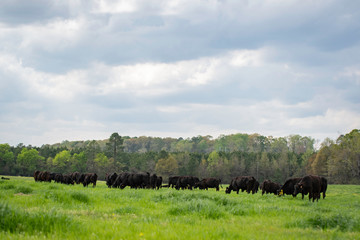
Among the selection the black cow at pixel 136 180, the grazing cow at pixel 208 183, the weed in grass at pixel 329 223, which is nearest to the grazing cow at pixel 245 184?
the black cow at pixel 136 180

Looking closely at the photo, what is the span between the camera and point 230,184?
35656mm

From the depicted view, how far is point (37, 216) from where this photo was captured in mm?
6906

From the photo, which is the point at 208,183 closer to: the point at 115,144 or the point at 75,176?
the point at 75,176

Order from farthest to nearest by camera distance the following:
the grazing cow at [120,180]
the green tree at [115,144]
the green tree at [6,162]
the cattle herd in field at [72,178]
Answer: the green tree at [115,144], the green tree at [6,162], the cattle herd in field at [72,178], the grazing cow at [120,180]

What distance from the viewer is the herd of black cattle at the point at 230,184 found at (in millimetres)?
23656

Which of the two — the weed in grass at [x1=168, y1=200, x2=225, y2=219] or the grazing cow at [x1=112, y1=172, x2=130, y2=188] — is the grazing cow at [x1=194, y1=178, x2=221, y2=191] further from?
the weed in grass at [x1=168, y1=200, x2=225, y2=219]

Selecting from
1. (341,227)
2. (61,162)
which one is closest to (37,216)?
(341,227)

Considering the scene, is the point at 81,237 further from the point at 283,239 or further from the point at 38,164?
the point at 38,164

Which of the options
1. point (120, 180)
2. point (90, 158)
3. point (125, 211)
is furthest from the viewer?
point (90, 158)

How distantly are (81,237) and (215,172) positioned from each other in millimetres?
123183

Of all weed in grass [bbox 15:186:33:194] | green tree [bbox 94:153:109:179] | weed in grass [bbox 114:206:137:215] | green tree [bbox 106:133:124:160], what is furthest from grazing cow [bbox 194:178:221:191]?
green tree [bbox 106:133:124:160]

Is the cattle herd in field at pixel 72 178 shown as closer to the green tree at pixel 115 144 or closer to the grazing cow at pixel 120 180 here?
the grazing cow at pixel 120 180

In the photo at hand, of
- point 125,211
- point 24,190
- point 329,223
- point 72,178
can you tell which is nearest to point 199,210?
point 125,211

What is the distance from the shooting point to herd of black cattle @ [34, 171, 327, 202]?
931 inches
